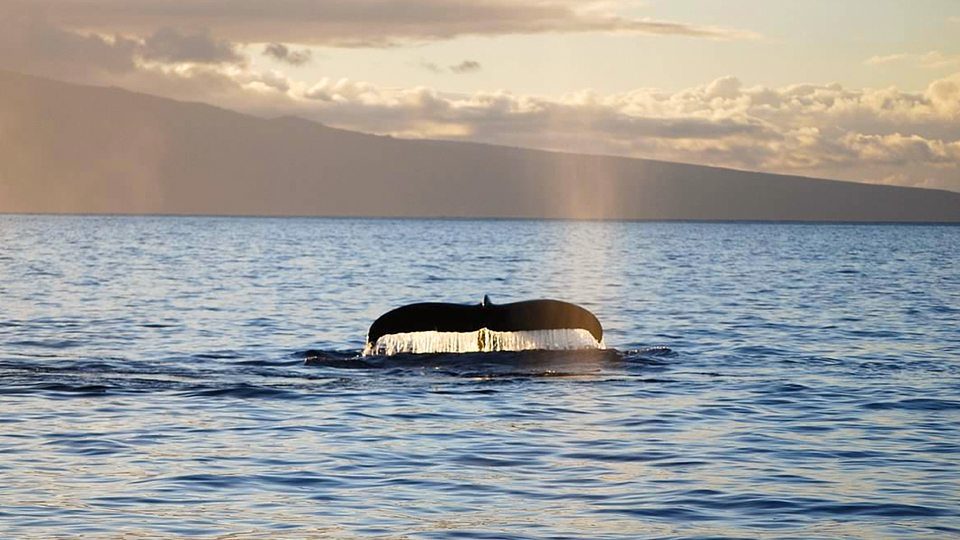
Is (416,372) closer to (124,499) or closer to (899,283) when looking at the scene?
(124,499)

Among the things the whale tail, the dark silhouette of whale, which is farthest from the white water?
the dark silhouette of whale

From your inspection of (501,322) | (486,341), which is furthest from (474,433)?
(486,341)

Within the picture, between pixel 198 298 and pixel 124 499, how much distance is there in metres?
29.0

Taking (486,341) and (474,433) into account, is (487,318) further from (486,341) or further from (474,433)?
(474,433)

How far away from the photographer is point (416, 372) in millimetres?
19938

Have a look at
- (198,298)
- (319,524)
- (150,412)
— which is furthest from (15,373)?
(198,298)

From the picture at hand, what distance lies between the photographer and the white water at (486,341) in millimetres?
19531

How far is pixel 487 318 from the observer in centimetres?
1948

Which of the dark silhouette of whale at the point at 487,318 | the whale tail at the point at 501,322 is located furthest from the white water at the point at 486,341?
the dark silhouette of whale at the point at 487,318

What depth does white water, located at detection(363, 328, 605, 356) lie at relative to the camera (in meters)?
19.5

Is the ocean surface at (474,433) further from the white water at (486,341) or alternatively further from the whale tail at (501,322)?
the whale tail at (501,322)

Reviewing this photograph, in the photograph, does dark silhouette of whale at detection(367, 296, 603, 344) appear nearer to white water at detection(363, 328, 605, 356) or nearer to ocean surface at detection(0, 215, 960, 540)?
white water at detection(363, 328, 605, 356)

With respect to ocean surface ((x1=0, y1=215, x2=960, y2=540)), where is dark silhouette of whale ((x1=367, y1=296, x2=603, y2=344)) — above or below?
above

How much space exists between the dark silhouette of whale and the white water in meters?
0.16
